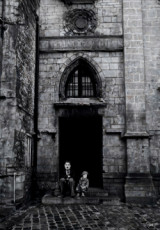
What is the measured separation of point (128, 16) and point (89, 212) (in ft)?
25.0

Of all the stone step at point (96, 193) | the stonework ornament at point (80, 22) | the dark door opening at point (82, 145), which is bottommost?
the stone step at point (96, 193)

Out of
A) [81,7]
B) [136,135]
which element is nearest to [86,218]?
[136,135]

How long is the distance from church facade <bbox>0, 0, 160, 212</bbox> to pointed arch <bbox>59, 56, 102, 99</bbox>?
4cm

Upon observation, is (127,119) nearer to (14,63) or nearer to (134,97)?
(134,97)

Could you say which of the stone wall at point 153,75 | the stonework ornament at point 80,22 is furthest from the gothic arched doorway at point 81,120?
the stone wall at point 153,75

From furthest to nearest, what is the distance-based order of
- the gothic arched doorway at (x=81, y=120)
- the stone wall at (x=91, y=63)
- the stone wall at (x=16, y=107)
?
the gothic arched doorway at (x=81, y=120), the stone wall at (x=91, y=63), the stone wall at (x=16, y=107)

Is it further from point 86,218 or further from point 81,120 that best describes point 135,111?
point 86,218

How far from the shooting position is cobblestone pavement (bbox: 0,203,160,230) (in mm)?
6012

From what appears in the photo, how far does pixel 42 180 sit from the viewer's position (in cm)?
960

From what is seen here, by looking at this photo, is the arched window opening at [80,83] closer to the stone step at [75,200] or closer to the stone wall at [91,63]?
the stone wall at [91,63]

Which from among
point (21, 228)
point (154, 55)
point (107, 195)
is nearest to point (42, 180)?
point (107, 195)

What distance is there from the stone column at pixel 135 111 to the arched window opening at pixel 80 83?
147 cm

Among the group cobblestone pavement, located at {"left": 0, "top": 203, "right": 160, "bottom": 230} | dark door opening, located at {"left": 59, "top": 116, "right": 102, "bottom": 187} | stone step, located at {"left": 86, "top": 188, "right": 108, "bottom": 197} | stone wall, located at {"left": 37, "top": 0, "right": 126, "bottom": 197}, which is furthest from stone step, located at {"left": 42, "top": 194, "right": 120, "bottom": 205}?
dark door opening, located at {"left": 59, "top": 116, "right": 102, "bottom": 187}

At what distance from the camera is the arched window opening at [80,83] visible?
34.0ft
